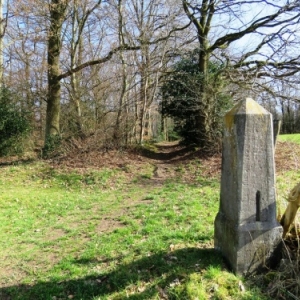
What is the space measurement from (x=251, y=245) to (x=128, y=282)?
4.78 ft

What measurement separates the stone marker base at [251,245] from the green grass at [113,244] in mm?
198

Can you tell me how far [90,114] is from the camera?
1532 cm

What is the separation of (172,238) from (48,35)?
33.5 feet

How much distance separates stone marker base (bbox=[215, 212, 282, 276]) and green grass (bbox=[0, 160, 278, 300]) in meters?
0.20

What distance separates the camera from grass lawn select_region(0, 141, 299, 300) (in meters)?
3.14

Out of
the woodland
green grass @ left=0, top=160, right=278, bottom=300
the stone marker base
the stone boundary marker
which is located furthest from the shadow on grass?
the woodland

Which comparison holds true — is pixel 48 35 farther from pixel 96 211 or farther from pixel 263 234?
pixel 263 234

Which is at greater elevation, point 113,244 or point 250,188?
point 250,188

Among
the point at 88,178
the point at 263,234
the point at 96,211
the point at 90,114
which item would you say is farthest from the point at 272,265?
the point at 90,114

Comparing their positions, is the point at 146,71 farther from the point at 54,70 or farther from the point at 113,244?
the point at 113,244

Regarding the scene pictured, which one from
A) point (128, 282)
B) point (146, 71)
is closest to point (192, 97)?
point (146, 71)

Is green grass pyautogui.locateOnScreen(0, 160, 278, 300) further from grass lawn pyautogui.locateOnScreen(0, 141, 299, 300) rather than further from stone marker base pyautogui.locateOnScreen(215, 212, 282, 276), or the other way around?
stone marker base pyautogui.locateOnScreen(215, 212, 282, 276)

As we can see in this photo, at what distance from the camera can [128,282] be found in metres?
3.21

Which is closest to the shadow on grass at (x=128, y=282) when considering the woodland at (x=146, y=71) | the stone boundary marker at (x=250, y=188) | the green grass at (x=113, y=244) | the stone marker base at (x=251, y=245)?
the green grass at (x=113, y=244)
